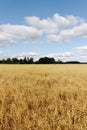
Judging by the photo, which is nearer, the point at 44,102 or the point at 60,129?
the point at 60,129

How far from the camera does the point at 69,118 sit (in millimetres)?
4133

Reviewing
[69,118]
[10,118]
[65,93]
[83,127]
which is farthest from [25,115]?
[65,93]

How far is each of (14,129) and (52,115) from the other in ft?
3.10

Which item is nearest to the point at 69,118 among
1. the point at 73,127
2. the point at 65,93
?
the point at 73,127

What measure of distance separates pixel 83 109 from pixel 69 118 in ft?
2.63

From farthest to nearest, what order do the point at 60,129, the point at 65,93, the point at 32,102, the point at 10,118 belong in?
the point at 65,93 → the point at 32,102 → the point at 10,118 → the point at 60,129

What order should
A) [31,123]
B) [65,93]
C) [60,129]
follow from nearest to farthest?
1. [60,129]
2. [31,123]
3. [65,93]

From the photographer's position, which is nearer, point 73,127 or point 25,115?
point 73,127

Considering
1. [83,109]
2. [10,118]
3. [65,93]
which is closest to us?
[10,118]

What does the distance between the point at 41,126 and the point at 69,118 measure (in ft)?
2.04

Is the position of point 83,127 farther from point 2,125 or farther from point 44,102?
point 44,102

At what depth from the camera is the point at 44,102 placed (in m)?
5.82

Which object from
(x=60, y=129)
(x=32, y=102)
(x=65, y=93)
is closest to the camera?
(x=60, y=129)

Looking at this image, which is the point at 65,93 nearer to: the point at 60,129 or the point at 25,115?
the point at 25,115
